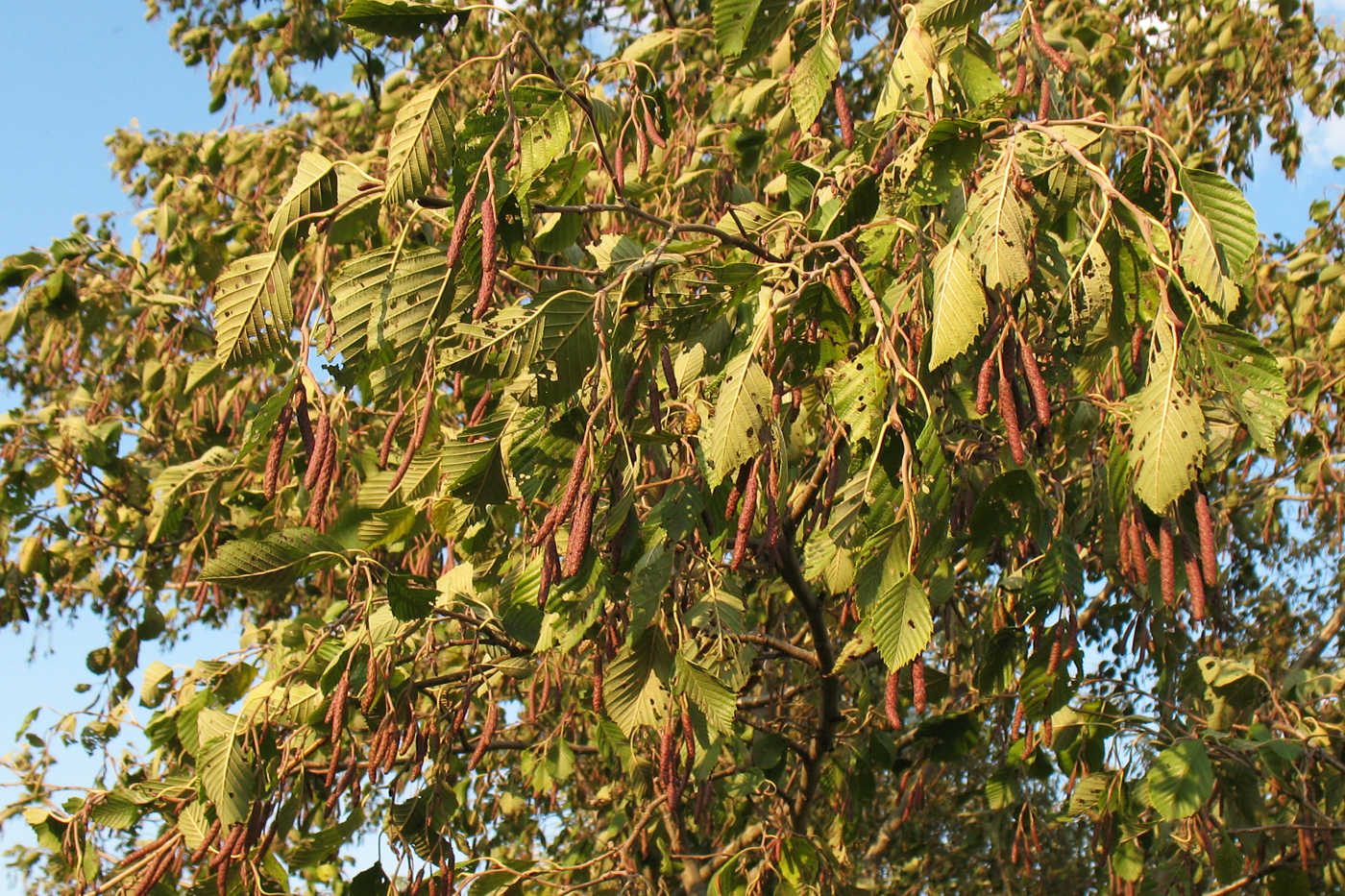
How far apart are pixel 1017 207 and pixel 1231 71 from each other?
407cm

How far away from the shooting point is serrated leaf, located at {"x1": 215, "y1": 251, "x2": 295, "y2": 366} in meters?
1.60

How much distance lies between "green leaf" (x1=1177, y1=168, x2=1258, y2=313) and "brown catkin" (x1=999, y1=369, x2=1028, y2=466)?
0.83 ft

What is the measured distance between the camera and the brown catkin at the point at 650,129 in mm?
2092

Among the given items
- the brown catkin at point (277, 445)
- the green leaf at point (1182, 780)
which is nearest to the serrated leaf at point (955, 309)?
the brown catkin at point (277, 445)

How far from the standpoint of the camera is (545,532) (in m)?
1.47

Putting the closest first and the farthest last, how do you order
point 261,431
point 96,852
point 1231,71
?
point 261,431, point 96,852, point 1231,71

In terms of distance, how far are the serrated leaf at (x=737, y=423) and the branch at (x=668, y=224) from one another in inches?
13.9

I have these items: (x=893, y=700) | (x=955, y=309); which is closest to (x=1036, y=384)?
(x=955, y=309)

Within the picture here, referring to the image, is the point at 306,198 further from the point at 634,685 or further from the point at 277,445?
the point at 634,685

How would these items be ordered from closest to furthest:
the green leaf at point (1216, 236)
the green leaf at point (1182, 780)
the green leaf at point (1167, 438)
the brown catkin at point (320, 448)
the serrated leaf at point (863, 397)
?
the green leaf at point (1167, 438), the green leaf at point (1216, 236), the serrated leaf at point (863, 397), the brown catkin at point (320, 448), the green leaf at point (1182, 780)

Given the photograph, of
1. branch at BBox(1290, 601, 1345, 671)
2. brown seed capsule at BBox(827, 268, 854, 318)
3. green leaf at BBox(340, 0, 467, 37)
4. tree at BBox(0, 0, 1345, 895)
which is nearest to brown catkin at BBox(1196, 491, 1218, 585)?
tree at BBox(0, 0, 1345, 895)

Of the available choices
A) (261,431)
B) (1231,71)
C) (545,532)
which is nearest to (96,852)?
(261,431)

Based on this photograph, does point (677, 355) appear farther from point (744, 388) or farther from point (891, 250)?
point (744, 388)

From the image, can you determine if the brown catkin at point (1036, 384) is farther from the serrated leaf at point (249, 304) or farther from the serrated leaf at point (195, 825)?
the serrated leaf at point (195, 825)
